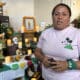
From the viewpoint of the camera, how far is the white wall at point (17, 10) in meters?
2.04

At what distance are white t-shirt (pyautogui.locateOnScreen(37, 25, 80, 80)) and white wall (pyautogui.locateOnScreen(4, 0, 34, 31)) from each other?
99 centimetres

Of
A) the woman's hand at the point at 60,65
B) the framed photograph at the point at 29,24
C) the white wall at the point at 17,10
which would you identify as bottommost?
the woman's hand at the point at 60,65

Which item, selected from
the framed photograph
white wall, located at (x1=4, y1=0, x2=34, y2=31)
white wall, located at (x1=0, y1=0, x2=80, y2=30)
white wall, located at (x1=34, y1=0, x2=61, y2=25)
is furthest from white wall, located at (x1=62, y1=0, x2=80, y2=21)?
the framed photograph

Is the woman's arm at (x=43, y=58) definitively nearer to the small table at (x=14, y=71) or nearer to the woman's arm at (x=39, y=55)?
the woman's arm at (x=39, y=55)

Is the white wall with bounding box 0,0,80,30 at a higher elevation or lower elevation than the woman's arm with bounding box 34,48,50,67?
higher

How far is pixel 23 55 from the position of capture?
174cm

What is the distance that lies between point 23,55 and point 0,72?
449 mm

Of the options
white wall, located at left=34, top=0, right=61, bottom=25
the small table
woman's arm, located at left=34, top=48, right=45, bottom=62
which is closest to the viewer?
woman's arm, located at left=34, top=48, right=45, bottom=62

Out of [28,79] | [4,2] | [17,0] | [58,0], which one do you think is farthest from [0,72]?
[58,0]

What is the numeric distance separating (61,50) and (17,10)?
118 centimetres

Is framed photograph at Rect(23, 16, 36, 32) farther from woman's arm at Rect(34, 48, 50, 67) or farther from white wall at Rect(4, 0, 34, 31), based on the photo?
woman's arm at Rect(34, 48, 50, 67)

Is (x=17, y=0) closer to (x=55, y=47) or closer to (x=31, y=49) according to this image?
(x=31, y=49)

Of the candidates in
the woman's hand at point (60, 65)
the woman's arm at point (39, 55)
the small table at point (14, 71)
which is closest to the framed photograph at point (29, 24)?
the small table at point (14, 71)

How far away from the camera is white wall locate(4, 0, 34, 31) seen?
2.04 meters
